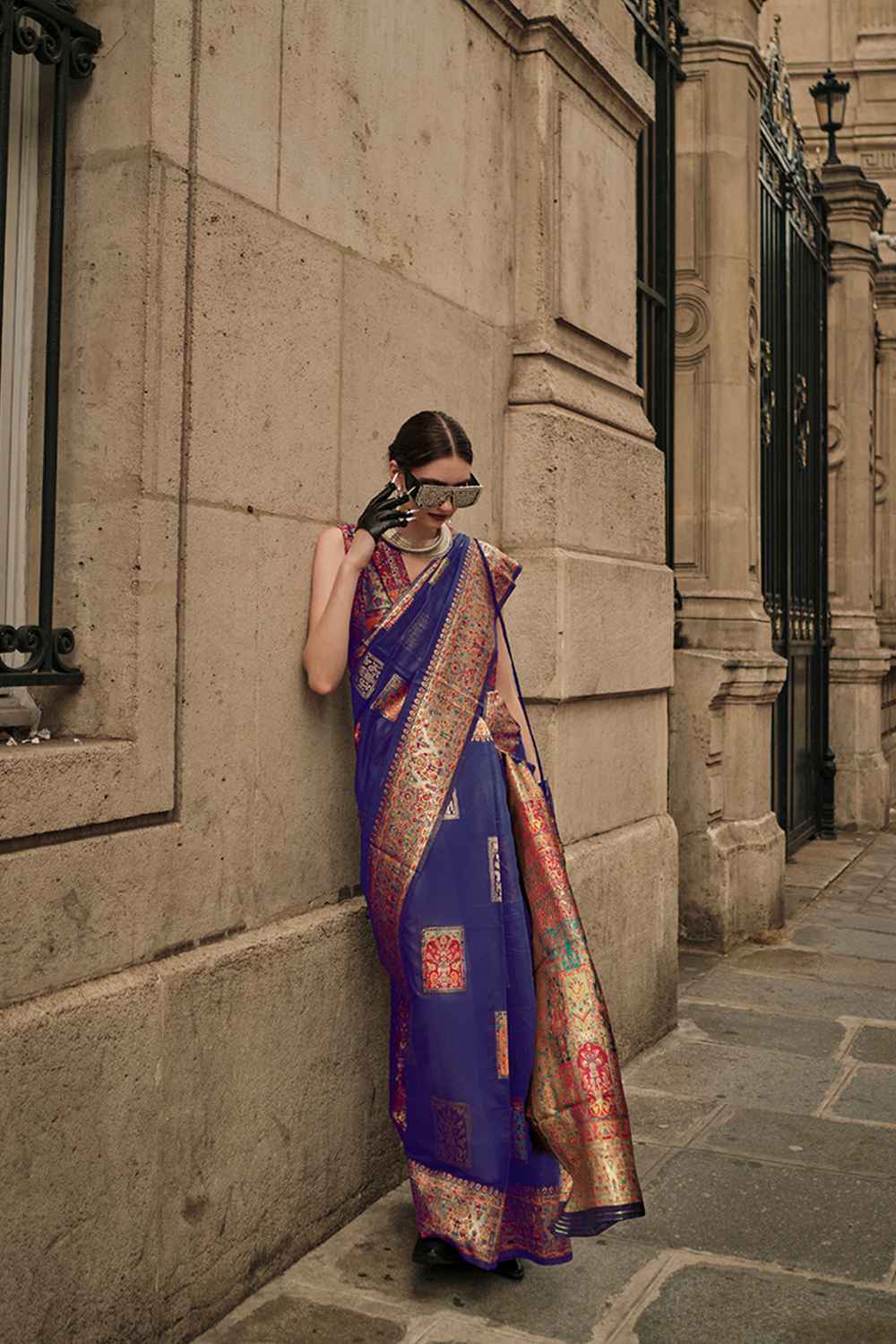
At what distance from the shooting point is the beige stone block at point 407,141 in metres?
3.61

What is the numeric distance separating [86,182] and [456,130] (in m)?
1.58

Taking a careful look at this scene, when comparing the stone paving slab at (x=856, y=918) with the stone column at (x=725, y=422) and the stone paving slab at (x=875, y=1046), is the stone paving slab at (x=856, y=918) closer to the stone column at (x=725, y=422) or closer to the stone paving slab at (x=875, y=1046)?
the stone column at (x=725, y=422)

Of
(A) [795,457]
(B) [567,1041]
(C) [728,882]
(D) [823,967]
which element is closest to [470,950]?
(B) [567,1041]

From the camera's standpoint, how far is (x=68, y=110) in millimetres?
3096

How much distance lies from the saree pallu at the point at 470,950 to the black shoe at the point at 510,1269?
0.05 metres

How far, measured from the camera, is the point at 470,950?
3402 mm

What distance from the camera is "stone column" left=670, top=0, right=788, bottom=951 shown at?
745cm

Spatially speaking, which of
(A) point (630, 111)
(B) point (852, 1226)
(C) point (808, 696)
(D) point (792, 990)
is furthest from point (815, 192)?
(B) point (852, 1226)

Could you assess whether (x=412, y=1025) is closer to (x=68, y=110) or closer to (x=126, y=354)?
(x=126, y=354)

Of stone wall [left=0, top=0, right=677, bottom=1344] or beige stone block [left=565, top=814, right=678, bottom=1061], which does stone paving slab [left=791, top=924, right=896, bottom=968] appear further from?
stone wall [left=0, top=0, right=677, bottom=1344]

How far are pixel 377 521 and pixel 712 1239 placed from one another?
188cm

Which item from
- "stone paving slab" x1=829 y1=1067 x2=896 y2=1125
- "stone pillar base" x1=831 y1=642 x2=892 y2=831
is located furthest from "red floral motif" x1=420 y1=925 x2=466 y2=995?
"stone pillar base" x1=831 y1=642 x2=892 y2=831

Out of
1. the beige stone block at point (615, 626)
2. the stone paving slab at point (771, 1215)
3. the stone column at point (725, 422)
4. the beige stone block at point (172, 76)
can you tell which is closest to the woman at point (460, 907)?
the stone paving slab at point (771, 1215)

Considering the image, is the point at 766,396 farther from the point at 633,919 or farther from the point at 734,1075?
the point at 734,1075
